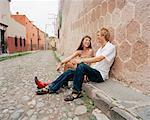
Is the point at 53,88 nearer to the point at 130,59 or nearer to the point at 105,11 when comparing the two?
the point at 130,59

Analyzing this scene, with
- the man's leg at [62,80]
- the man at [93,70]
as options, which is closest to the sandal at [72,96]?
the man at [93,70]

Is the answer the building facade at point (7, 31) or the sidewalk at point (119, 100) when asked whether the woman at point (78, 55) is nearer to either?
the sidewalk at point (119, 100)

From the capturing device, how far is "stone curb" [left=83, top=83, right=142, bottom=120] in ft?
8.24

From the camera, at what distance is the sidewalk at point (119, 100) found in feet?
8.25

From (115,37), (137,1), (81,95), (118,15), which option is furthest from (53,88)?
(137,1)

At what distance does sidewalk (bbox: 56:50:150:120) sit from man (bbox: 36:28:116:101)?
164 mm

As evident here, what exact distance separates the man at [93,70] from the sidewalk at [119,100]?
0.16 m

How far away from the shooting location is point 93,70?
3.98 m

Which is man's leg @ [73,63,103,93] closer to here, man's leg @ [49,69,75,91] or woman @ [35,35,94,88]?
man's leg @ [49,69,75,91]

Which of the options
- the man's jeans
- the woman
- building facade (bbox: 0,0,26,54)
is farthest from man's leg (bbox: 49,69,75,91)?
building facade (bbox: 0,0,26,54)

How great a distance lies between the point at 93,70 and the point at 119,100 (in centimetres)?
112

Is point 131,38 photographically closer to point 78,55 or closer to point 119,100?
point 119,100

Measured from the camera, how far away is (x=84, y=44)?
482cm

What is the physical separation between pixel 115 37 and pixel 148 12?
1.22 m
